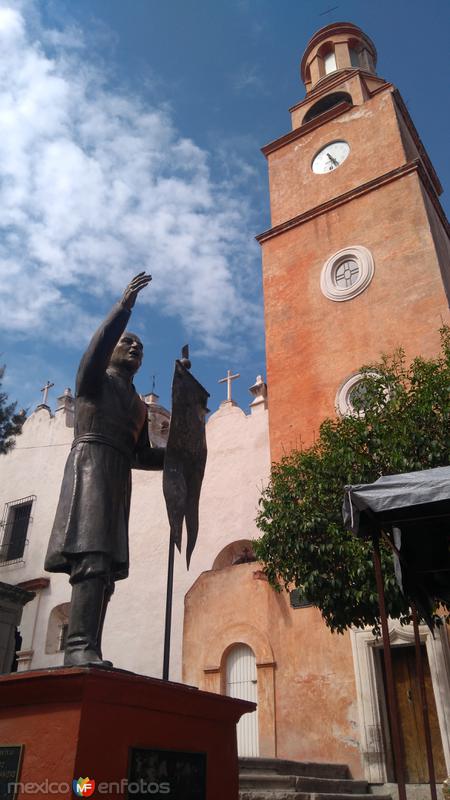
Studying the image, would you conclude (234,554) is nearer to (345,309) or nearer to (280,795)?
(345,309)

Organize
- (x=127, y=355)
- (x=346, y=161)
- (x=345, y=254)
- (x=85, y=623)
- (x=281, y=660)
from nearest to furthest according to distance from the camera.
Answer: (x=85, y=623) → (x=127, y=355) → (x=281, y=660) → (x=345, y=254) → (x=346, y=161)

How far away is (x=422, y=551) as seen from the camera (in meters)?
5.85

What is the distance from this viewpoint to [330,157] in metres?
16.7

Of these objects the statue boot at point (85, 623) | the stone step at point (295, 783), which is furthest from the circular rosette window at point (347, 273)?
the statue boot at point (85, 623)

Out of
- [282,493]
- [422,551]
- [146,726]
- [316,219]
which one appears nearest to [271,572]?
[282,493]

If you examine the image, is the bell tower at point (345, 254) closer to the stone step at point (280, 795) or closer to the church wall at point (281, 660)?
the church wall at point (281, 660)

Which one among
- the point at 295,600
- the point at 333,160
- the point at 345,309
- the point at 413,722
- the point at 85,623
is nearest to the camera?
the point at 85,623

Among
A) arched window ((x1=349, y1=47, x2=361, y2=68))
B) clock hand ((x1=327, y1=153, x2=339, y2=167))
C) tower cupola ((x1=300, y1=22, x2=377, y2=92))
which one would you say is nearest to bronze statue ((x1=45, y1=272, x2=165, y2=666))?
clock hand ((x1=327, y1=153, x2=339, y2=167))

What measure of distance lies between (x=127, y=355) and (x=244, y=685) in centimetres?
980

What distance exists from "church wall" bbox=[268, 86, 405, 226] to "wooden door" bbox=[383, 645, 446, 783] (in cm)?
1060

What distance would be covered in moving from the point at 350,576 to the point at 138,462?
190 inches

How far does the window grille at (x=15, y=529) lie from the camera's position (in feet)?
65.2

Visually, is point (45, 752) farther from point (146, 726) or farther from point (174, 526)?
point (174, 526)

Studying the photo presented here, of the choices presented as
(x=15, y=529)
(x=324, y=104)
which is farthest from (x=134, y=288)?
(x=15, y=529)
